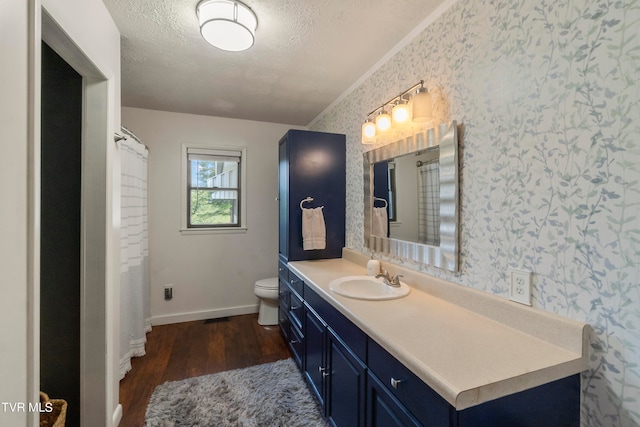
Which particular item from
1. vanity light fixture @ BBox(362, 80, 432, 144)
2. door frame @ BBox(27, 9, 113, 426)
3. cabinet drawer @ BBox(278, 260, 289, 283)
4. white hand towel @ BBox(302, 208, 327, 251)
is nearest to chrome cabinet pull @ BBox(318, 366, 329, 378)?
cabinet drawer @ BBox(278, 260, 289, 283)

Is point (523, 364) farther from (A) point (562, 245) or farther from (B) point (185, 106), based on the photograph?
(B) point (185, 106)

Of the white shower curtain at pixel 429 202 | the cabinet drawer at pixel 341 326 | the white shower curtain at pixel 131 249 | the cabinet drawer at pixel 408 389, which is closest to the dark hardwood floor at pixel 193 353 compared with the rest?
the white shower curtain at pixel 131 249

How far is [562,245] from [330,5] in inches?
57.9

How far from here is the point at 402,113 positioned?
5.27ft

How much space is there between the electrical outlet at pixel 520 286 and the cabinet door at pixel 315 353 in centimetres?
93

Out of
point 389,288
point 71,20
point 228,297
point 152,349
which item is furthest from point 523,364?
point 228,297

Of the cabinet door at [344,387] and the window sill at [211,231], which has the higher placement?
the window sill at [211,231]

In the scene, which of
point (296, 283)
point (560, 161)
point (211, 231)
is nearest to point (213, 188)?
point (211, 231)

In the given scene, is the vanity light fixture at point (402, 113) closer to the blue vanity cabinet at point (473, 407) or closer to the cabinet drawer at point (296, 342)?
the blue vanity cabinet at point (473, 407)

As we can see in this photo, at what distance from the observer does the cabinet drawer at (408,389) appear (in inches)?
31.6

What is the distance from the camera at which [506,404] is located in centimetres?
81

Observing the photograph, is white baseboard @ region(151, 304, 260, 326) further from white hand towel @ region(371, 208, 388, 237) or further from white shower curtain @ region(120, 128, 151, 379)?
white hand towel @ region(371, 208, 388, 237)

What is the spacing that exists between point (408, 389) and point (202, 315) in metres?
2.76

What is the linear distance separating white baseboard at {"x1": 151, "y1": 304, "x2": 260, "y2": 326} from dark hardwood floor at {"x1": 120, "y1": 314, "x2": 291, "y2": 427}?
6 centimetres
